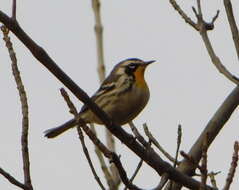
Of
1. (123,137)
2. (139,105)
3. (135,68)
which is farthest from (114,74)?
(123,137)

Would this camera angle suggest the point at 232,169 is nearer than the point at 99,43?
Yes

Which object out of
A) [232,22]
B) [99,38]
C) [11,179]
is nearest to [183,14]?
[232,22]

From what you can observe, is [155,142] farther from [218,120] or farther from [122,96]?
[122,96]

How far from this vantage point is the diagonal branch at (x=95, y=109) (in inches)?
115

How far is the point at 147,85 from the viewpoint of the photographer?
21.2 feet

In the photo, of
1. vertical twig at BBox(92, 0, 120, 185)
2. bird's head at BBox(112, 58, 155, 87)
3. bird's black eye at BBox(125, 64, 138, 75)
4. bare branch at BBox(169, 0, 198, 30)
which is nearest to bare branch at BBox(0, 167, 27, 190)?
vertical twig at BBox(92, 0, 120, 185)

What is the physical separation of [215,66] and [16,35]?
1875 mm

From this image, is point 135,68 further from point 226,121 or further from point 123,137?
point 123,137

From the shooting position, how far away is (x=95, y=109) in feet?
11.1

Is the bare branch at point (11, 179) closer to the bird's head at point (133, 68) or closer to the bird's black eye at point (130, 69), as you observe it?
the bird's head at point (133, 68)

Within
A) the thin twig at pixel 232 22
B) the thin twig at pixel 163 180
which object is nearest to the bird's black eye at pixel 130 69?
the thin twig at pixel 232 22

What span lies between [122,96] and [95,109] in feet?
9.54

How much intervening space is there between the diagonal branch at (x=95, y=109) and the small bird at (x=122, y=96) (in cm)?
229

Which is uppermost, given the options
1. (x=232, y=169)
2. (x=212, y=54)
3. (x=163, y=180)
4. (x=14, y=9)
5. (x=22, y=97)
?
(x=14, y=9)
